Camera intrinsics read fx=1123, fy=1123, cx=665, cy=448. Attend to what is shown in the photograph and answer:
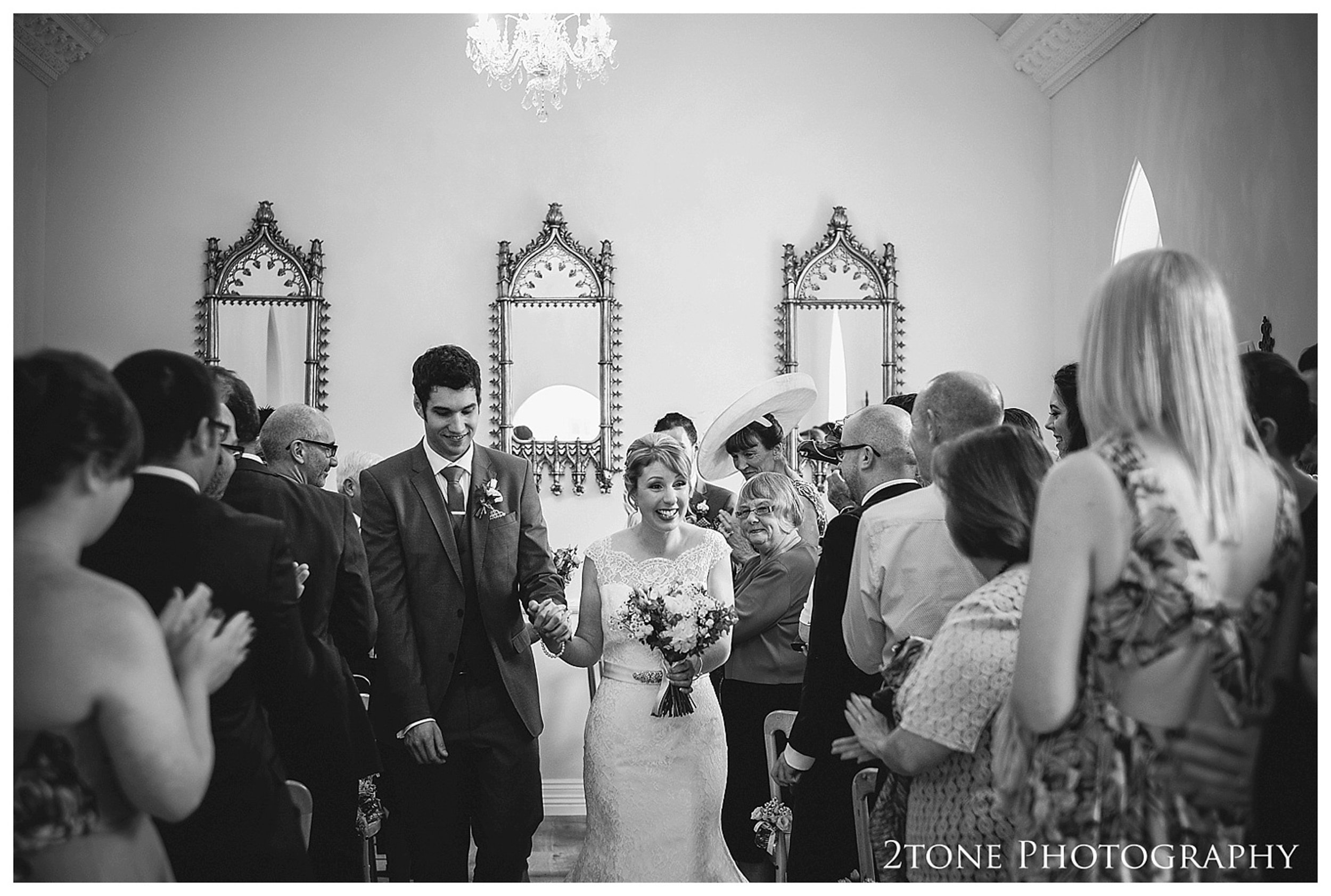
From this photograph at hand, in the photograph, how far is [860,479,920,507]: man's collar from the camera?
2967mm

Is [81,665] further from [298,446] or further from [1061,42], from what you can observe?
[1061,42]

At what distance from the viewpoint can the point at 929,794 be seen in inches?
85.4

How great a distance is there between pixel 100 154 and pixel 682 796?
5259 mm

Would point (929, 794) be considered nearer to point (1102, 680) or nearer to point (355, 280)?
point (1102, 680)

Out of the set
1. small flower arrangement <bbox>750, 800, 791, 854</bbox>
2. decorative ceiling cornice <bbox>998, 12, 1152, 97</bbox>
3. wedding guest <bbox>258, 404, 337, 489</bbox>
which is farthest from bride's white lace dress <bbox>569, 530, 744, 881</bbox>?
decorative ceiling cornice <bbox>998, 12, 1152, 97</bbox>

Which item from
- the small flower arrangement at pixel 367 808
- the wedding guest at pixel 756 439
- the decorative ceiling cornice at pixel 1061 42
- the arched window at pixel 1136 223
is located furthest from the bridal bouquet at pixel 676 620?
the decorative ceiling cornice at pixel 1061 42

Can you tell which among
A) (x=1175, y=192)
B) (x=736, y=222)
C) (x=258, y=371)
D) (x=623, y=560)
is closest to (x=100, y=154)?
(x=258, y=371)

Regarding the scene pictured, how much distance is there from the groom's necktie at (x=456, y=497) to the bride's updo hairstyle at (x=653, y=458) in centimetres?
57

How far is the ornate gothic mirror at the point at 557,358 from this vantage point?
6551 mm

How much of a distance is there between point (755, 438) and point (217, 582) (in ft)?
11.2

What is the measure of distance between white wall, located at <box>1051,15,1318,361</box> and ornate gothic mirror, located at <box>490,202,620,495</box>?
107 inches

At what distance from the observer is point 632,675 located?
358 cm

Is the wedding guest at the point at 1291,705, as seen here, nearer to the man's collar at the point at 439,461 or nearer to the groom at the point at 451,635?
the groom at the point at 451,635

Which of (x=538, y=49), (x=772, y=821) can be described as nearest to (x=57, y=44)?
(x=538, y=49)
